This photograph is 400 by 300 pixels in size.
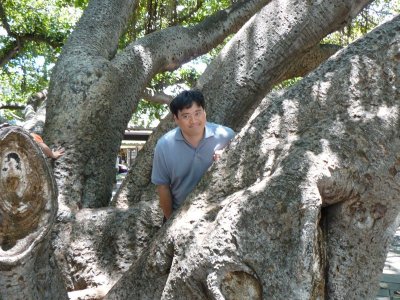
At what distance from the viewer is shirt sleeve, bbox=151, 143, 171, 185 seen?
2758mm

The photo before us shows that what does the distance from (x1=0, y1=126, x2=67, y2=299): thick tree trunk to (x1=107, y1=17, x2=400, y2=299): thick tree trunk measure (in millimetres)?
544

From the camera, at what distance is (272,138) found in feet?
8.16

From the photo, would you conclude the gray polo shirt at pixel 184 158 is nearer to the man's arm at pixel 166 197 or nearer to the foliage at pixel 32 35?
the man's arm at pixel 166 197

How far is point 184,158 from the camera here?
2.73 m

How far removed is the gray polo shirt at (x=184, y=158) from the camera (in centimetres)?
273

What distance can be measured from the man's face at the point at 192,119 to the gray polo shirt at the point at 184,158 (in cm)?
9

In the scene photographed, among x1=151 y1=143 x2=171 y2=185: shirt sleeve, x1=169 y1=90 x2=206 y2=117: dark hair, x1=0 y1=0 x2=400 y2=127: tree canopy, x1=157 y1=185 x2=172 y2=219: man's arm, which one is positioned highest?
x1=0 y1=0 x2=400 y2=127: tree canopy

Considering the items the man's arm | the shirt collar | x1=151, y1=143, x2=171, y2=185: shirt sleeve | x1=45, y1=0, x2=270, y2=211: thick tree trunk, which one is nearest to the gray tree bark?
x1=45, y1=0, x2=270, y2=211: thick tree trunk

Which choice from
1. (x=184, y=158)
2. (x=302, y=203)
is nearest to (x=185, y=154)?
(x=184, y=158)

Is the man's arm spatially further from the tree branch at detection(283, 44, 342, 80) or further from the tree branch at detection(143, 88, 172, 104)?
the tree branch at detection(143, 88, 172, 104)

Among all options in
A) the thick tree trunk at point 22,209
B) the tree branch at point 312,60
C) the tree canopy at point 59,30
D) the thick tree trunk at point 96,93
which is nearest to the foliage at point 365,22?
the tree canopy at point 59,30

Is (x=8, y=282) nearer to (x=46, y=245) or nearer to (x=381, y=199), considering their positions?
(x=46, y=245)

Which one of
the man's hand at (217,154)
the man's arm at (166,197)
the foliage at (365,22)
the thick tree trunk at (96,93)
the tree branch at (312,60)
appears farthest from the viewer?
the foliage at (365,22)

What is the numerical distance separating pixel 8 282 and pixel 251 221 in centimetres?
98
